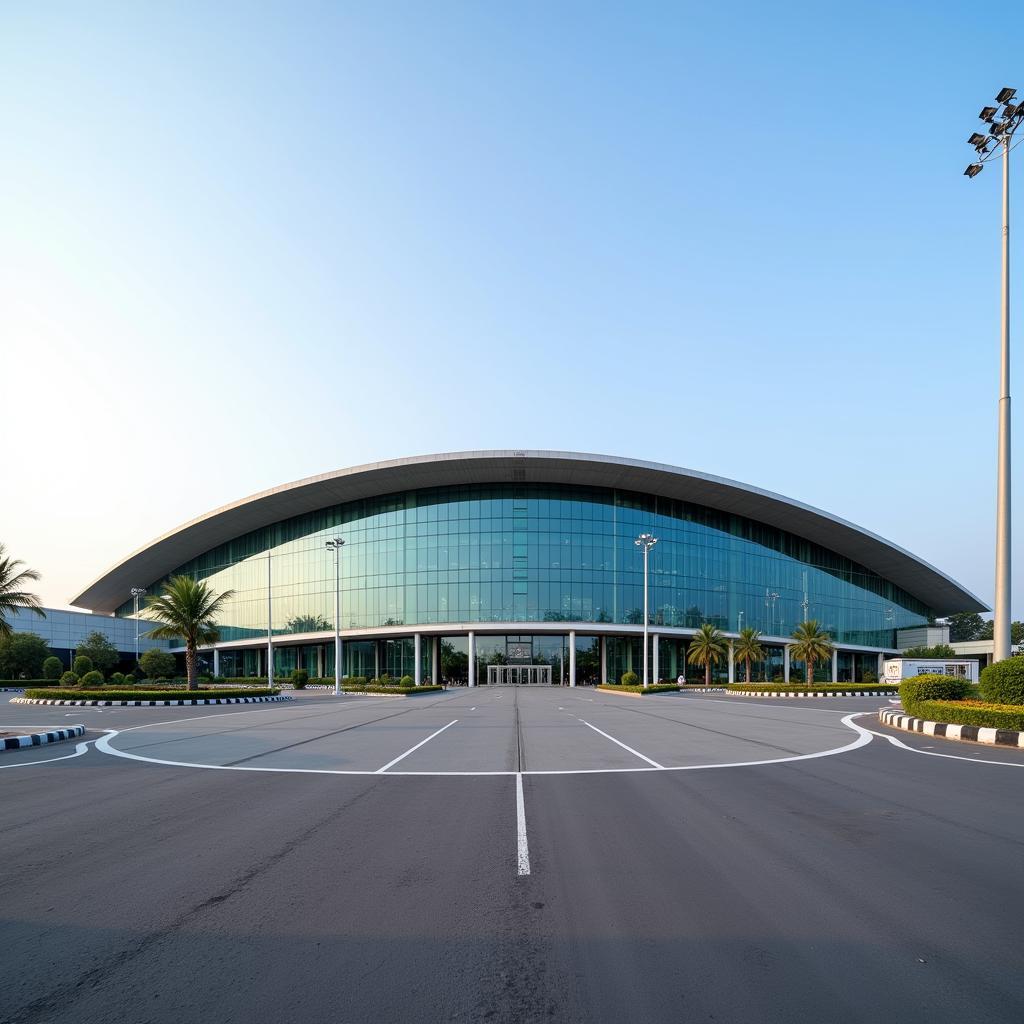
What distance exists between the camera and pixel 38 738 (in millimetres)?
16453

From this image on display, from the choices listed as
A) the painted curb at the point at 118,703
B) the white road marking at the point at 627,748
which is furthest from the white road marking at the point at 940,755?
the painted curb at the point at 118,703

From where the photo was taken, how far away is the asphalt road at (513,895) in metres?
3.77

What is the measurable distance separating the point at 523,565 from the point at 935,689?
46.5 meters

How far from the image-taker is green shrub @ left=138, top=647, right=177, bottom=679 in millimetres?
61750

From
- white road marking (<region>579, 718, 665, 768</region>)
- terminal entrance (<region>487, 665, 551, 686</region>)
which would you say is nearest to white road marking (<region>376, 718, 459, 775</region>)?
white road marking (<region>579, 718, 665, 768</region>)

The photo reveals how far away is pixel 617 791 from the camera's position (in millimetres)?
9406

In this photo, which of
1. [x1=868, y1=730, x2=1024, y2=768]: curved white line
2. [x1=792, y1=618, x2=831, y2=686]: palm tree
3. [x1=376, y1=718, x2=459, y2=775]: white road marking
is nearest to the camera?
[x1=376, y1=718, x2=459, y2=775]: white road marking

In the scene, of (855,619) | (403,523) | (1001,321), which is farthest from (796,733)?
(855,619)

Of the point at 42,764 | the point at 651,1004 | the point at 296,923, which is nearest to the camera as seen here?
the point at 651,1004

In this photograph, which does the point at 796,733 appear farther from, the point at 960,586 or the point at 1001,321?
the point at 960,586

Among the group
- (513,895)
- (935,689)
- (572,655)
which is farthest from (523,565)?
(513,895)

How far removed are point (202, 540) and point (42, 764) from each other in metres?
67.5

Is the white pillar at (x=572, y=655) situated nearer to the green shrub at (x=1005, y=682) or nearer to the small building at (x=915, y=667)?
the small building at (x=915, y=667)

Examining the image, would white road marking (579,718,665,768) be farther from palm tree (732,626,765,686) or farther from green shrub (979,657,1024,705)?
palm tree (732,626,765,686)
